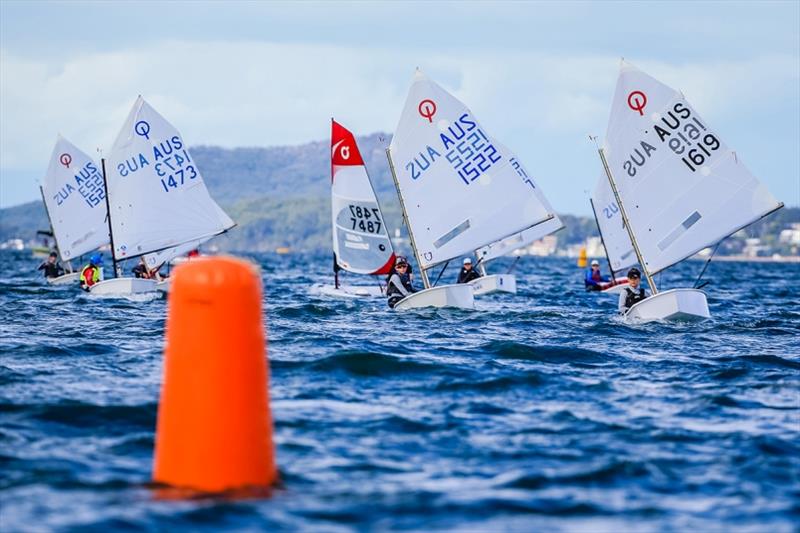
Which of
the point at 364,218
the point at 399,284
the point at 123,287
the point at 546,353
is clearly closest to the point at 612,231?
the point at 364,218

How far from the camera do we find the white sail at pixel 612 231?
138 ft

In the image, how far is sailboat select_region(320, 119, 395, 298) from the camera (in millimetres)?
33719

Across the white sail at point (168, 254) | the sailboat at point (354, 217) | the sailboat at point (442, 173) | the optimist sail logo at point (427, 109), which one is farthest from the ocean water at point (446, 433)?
the white sail at point (168, 254)

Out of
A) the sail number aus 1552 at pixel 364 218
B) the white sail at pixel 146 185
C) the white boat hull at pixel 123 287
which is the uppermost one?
the white sail at pixel 146 185

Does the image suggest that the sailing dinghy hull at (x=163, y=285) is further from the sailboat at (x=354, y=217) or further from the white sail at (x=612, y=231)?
the white sail at (x=612, y=231)

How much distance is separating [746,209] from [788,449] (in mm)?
14149

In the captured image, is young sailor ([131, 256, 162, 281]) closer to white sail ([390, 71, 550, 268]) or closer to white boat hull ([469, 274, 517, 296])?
white boat hull ([469, 274, 517, 296])

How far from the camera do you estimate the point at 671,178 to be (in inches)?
961

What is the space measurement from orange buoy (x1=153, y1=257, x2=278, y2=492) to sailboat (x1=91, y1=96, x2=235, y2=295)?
27.3 m

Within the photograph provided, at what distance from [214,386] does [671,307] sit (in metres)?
16.1

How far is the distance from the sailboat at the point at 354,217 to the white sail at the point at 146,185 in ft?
14.2

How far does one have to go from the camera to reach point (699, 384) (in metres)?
14.6

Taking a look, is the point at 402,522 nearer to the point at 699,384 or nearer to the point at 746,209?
the point at 699,384

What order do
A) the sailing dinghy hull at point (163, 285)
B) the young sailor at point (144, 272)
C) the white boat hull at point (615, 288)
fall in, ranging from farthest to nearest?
the white boat hull at point (615, 288)
the young sailor at point (144, 272)
the sailing dinghy hull at point (163, 285)
